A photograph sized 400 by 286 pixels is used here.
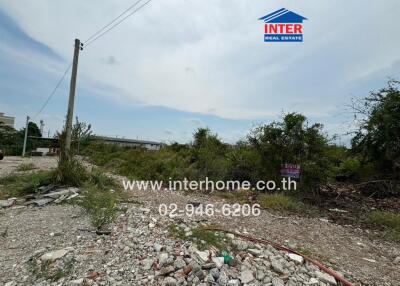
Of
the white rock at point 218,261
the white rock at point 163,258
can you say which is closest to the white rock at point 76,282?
the white rock at point 163,258

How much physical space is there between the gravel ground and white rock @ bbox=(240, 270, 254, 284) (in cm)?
1

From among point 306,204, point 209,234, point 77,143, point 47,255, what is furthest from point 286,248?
point 77,143

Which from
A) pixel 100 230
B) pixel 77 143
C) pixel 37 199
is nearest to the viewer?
pixel 100 230

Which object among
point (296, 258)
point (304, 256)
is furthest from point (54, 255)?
point (304, 256)

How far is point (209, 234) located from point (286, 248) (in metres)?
0.99

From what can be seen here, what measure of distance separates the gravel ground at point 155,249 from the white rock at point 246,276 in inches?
0.4

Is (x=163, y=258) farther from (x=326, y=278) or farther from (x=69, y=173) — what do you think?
(x=69, y=173)

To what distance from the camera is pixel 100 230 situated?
3.60 m

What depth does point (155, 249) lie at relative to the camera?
9.99 ft

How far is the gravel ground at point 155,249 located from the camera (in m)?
2.62

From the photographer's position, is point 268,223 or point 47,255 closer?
point 47,255

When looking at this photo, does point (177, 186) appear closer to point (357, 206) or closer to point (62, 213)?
point (62, 213)

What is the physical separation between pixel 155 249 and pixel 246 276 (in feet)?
3.54

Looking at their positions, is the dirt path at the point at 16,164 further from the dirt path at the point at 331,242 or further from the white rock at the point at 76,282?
the white rock at the point at 76,282
